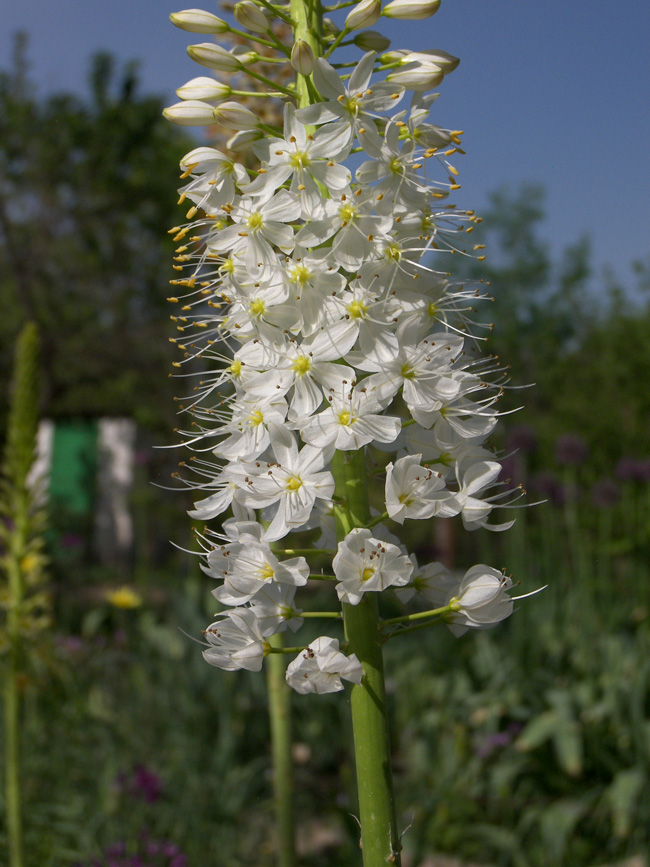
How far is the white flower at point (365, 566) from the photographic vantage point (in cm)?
165

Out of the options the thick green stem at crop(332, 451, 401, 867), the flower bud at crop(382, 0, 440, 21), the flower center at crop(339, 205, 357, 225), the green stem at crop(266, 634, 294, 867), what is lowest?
the green stem at crop(266, 634, 294, 867)

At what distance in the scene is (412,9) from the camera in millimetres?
1988

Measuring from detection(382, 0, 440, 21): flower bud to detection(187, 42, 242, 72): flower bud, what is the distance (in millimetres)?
426

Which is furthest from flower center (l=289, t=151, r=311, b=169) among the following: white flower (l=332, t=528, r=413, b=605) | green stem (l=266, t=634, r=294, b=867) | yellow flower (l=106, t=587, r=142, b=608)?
yellow flower (l=106, t=587, r=142, b=608)

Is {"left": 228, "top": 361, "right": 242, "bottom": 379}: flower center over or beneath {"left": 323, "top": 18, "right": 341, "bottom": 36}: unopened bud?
beneath

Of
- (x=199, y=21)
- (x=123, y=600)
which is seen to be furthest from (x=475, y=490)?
(x=123, y=600)

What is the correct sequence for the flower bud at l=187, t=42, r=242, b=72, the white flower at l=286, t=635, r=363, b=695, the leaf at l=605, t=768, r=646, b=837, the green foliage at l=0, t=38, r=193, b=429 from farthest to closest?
the green foliage at l=0, t=38, r=193, b=429
the leaf at l=605, t=768, r=646, b=837
the flower bud at l=187, t=42, r=242, b=72
the white flower at l=286, t=635, r=363, b=695

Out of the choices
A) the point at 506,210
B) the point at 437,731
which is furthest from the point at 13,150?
the point at 506,210

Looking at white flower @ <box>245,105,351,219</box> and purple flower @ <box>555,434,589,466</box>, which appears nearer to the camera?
white flower @ <box>245,105,351,219</box>

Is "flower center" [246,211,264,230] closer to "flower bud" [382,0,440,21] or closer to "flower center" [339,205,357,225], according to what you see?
"flower center" [339,205,357,225]

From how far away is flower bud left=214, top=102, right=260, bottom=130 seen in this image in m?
1.84

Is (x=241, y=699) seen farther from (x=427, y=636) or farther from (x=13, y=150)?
(x=13, y=150)

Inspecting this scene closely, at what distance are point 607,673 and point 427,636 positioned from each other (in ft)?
5.81

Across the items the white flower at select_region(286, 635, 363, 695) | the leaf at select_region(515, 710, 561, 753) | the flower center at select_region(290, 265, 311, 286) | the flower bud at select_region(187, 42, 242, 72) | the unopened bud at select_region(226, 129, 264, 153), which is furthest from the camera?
the leaf at select_region(515, 710, 561, 753)
